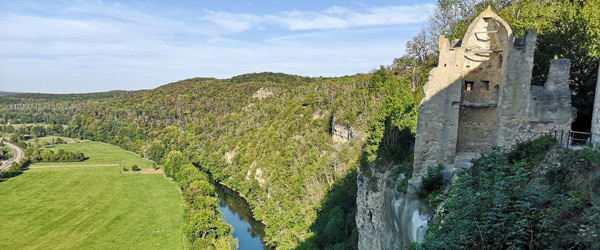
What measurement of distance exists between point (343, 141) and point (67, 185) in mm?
62884

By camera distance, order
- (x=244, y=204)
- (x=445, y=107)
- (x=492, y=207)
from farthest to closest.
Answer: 1. (x=244, y=204)
2. (x=445, y=107)
3. (x=492, y=207)

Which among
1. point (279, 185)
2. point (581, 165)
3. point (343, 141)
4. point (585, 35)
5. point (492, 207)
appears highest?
point (585, 35)

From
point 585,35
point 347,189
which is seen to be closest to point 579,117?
point 585,35

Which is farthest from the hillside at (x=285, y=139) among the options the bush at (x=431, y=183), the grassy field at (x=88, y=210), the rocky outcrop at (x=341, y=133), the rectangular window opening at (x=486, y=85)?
the grassy field at (x=88, y=210)

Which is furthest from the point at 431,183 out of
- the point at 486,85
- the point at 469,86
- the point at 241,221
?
the point at 241,221

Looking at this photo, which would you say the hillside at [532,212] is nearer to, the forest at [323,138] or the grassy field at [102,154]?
the forest at [323,138]

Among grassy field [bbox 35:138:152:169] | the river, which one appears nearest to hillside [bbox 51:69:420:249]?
the river

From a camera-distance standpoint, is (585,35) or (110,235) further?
(110,235)

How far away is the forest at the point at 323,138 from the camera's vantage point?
18672mm

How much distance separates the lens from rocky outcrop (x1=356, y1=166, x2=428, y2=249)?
14615 mm

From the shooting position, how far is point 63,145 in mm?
124625

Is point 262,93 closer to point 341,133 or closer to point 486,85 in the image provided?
point 341,133

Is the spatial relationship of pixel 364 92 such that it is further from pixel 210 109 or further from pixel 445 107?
pixel 210 109

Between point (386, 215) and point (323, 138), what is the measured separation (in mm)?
42823
